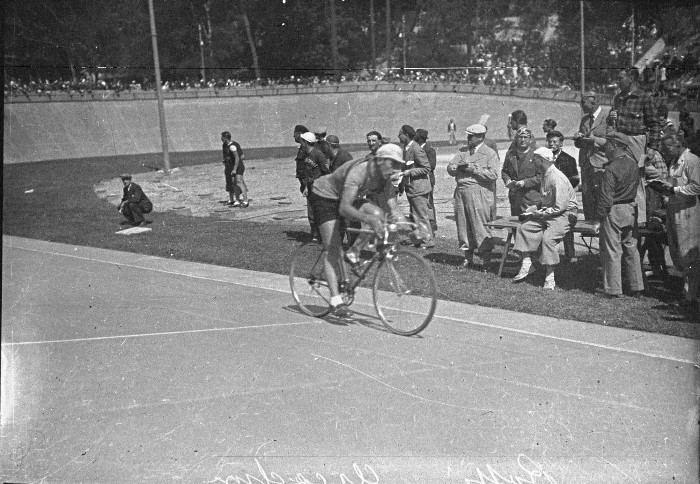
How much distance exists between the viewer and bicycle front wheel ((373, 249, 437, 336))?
768 cm

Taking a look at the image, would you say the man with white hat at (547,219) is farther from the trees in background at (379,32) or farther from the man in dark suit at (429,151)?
the man in dark suit at (429,151)

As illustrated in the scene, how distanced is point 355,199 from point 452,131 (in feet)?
21.3

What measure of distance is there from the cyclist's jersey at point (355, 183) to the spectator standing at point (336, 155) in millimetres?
1182

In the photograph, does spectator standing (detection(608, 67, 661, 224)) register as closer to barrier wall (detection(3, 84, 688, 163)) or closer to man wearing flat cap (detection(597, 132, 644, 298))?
man wearing flat cap (detection(597, 132, 644, 298))

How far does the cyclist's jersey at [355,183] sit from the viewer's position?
25.5ft

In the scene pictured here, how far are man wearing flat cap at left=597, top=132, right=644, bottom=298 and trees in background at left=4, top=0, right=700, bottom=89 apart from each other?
929 mm

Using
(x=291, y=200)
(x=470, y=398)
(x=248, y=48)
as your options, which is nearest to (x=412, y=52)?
(x=248, y=48)

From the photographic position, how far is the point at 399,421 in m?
5.88

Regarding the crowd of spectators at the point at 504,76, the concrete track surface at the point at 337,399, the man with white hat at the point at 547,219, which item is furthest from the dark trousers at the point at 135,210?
the man with white hat at the point at 547,219

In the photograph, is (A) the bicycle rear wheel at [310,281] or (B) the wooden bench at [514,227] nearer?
(A) the bicycle rear wheel at [310,281]

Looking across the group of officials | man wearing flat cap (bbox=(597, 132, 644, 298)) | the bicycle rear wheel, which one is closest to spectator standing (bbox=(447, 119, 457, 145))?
the group of officials

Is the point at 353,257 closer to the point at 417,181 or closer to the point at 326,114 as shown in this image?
the point at 326,114

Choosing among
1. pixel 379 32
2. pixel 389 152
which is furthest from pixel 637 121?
pixel 389 152

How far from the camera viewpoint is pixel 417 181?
1259cm
